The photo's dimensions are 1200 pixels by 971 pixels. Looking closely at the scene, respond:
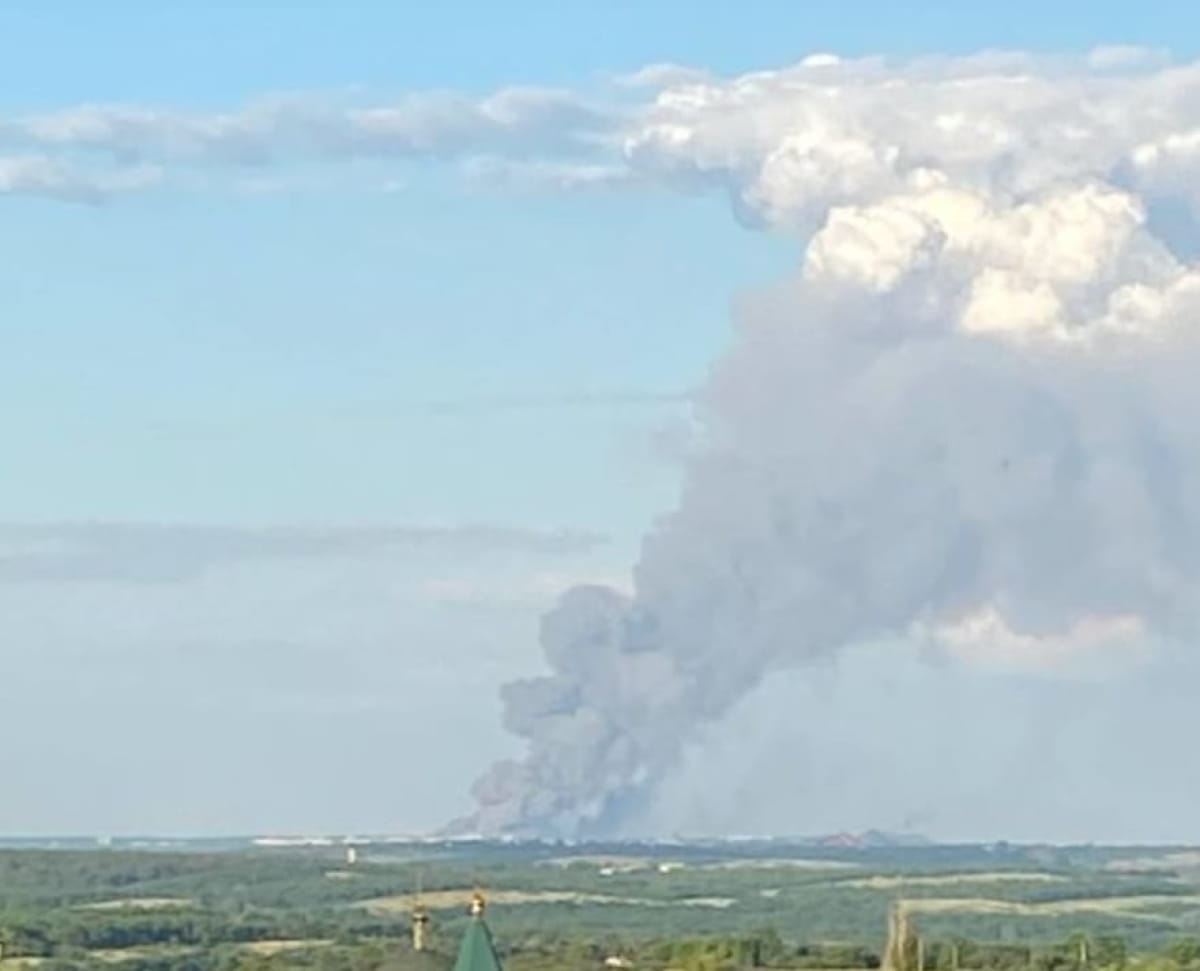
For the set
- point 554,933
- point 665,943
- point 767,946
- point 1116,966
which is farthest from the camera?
point 554,933

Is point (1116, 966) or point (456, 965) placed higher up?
point (1116, 966)

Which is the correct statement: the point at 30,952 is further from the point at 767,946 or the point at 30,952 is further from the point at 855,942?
the point at 855,942

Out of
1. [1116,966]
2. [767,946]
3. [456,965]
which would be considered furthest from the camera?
[767,946]

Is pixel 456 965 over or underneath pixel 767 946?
underneath

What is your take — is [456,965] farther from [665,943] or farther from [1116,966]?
[665,943]

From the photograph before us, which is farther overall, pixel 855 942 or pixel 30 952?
pixel 855 942

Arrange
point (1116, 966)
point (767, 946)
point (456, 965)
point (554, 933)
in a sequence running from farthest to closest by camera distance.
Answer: point (554, 933) → point (767, 946) → point (1116, 966) → point (456, 965)

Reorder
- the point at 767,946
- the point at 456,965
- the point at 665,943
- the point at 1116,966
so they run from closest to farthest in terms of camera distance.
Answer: the point at 456,965
the point at 1116,966
the point at 767,946
the point at 665,943

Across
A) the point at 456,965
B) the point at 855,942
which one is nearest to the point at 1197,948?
the point at 855,942

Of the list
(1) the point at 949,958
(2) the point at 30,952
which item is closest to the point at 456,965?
(1) the point at 949,958
